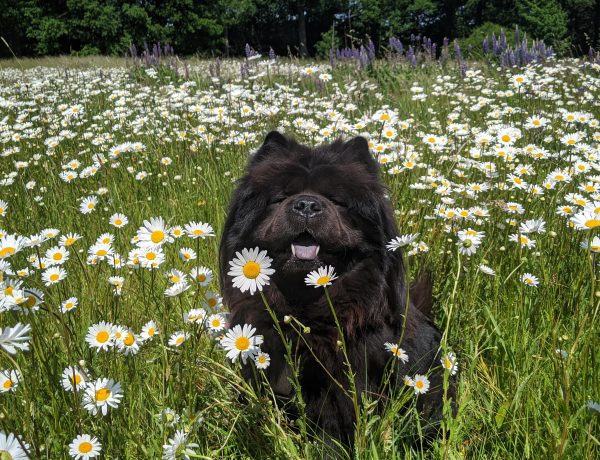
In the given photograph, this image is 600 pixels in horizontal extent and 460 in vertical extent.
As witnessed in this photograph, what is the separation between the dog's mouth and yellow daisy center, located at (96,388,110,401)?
1140 mm

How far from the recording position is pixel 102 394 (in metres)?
1.35

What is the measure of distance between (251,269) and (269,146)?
149 cm

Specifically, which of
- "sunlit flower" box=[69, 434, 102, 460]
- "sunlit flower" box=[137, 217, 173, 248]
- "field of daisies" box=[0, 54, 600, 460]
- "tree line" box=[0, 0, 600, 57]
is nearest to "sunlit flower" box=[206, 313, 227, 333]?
"field of daisies" box=[0, 54, 600, 460]

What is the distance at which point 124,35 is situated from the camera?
1446 inches

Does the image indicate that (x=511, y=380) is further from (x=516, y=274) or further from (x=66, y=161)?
(x=66, y=161)

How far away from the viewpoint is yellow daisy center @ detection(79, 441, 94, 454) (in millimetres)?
1263

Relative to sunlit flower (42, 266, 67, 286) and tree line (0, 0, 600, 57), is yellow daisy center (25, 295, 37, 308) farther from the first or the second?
tree line (0, 0, 600, 57)

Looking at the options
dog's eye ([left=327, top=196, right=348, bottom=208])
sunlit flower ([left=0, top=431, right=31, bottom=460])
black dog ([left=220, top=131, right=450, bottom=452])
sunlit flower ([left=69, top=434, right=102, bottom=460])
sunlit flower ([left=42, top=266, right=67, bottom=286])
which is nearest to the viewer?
sunlit flower ([left=0, top=431, right=31, bottom=460])

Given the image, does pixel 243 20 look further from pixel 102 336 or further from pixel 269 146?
pixel 102 336

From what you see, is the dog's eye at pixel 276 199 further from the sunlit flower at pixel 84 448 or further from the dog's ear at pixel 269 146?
the sunlit flower at pixel 84 448

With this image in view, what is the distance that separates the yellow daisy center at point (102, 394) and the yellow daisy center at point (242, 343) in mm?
376

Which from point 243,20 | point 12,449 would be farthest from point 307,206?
point 243,20

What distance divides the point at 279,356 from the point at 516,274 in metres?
1.47

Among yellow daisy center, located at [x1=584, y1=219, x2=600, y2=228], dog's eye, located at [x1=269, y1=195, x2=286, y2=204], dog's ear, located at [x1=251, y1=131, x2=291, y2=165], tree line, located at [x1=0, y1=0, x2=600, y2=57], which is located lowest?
dog's eye, located at [x1=269, y1=195, x2=286, y2=204]
